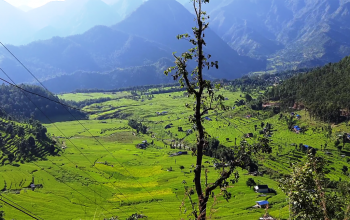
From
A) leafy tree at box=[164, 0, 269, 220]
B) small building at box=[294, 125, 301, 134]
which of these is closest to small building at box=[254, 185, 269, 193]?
small building at box=[294, 125, 301, 134]

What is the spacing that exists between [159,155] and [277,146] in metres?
47.4

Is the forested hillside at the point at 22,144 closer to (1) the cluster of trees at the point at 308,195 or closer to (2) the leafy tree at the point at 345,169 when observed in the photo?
(2) the leafy tree at the point at 345,169

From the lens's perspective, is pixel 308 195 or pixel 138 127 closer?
pixel 308 195

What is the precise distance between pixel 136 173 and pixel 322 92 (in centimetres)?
10228

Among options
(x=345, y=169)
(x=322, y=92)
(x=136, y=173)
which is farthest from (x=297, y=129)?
(x=136, y=173)

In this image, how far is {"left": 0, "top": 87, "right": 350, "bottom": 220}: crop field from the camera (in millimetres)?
70056

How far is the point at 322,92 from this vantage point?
143375mm

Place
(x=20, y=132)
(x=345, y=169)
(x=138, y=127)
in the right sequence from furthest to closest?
(x=138, y=127) → (x=20, y=132) → (x=345, y=169)

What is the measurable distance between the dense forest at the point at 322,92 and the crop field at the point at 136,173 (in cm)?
654

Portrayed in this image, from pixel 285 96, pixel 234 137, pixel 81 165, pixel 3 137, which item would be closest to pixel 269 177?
pixel 234 137

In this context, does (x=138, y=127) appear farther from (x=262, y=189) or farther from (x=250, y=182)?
(x=262, y=189)

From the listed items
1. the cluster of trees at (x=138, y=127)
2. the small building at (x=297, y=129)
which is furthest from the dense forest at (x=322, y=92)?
the cluster of trees at (x=138, y=127)

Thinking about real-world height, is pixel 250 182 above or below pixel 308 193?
below

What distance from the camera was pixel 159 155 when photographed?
391ft
